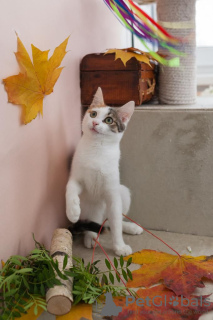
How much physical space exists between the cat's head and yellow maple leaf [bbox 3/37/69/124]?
0.16 m

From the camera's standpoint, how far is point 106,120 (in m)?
1.09

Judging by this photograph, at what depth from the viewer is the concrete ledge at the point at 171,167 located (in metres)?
1.26

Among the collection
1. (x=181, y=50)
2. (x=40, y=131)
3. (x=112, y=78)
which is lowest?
(x=40, y=131)

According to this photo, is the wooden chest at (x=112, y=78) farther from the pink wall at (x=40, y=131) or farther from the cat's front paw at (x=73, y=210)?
the cat's front paw at (x=73, y=210)

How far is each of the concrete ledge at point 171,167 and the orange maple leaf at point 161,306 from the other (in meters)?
0.44

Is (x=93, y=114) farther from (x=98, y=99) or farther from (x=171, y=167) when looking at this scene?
(x=171, y=167)

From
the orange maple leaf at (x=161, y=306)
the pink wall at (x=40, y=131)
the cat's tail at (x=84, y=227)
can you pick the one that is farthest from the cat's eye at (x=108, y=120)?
the orange maple leaf at (x=161, y=306)

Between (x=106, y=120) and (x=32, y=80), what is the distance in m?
0.27

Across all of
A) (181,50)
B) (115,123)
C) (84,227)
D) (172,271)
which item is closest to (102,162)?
(115,123)

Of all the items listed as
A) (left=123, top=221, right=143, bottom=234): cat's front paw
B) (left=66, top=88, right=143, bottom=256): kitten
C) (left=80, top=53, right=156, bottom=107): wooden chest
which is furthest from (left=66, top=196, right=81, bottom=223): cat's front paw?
(left=80, top=53, right=156, bottom=107): wooden chest

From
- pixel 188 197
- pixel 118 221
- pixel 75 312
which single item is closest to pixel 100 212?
pixel 118 221

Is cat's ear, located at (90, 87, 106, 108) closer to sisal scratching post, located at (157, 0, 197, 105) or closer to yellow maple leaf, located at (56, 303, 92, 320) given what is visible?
sisal scratching post, located at (157, 0, 197, 105)

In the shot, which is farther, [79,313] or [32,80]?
[32,80]

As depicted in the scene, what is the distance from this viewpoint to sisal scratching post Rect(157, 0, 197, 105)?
55.7 inches
